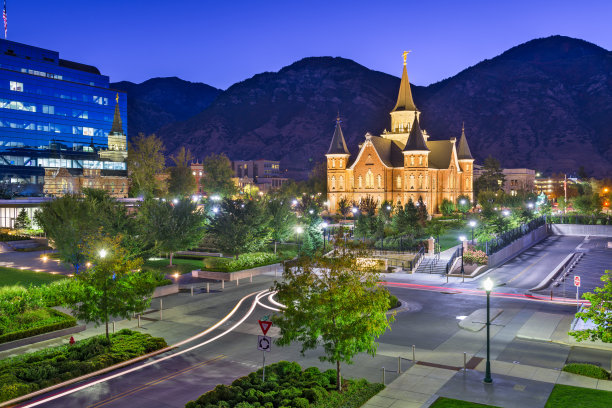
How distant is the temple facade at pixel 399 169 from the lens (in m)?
93.7

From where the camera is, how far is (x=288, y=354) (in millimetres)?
22188

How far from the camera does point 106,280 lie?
2245cm

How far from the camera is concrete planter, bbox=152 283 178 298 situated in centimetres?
3444

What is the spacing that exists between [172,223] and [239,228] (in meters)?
6.23

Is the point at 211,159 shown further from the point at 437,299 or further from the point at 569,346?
the point at 569,346

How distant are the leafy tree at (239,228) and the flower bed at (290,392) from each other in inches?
1119

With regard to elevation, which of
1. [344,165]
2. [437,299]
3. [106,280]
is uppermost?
[344,165]

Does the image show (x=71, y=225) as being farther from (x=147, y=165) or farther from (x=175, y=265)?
(x=147, y=165)

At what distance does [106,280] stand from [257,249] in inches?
1020

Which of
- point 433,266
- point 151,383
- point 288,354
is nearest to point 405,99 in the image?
point 433,266

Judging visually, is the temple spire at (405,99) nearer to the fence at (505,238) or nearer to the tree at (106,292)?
the fence at (505,238)

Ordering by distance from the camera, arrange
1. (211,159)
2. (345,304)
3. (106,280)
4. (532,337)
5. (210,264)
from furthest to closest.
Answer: (211,159) < (210,264) < (532,337) < (106,280) < (345,304)

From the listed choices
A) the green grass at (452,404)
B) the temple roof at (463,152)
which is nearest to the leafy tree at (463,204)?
the temple roof at (463,152)

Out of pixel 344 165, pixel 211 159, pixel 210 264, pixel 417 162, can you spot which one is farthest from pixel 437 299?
pixel 211 159
